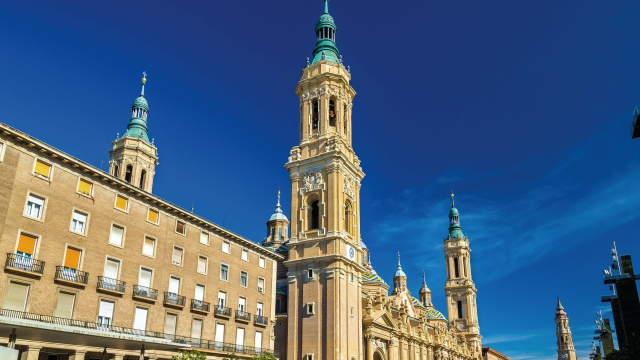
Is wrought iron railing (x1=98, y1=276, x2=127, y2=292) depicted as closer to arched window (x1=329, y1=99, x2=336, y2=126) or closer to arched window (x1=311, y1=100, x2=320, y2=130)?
arched window (x1=311, y1=100, x2=320, y2=130)

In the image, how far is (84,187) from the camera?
3197cm

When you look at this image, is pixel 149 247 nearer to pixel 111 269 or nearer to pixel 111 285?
pixel 111 269

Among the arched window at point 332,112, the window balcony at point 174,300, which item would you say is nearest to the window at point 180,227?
the window balcony at point 174,300

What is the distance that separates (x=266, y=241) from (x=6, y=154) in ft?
198

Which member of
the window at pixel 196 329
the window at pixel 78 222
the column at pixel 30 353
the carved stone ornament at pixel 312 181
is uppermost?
the carved stone ornament at pixel 312 181

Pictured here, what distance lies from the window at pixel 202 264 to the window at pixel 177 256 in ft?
6.43

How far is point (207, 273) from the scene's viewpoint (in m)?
39.8

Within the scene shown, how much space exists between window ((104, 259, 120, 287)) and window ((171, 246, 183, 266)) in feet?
15.9

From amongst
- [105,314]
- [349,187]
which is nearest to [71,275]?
[105,314]

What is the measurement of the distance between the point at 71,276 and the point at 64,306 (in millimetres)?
1650

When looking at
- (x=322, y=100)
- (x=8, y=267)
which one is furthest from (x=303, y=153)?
(x=8, y=267)

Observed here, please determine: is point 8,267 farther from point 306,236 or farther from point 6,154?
point 306,236

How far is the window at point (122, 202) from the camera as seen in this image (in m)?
34.0

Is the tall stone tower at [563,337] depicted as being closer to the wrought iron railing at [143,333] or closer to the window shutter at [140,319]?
the wrought iron railing at [143,333]
